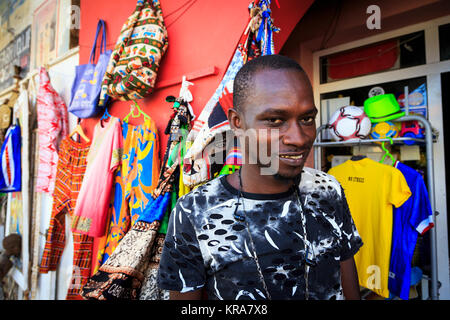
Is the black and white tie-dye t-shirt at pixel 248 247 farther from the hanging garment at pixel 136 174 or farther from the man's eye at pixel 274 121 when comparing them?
the hanging garment at pixel 136 174

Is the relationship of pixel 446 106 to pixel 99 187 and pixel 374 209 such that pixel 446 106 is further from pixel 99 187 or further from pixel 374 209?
pixel 99 187

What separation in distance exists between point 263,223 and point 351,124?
5.42 feet

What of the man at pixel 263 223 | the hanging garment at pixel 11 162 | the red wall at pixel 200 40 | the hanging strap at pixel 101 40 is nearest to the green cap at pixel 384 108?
the red wall at pixel 200 40

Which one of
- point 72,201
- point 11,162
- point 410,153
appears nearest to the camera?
point 410,153

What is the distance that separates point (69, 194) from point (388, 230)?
2.89 metres

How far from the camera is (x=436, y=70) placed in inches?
85.6

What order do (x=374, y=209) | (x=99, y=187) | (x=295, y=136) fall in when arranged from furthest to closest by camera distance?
(x=99, y=187) < (x=374, y=209) < (x=295, y=136)

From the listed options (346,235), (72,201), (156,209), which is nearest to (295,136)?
(346,235)

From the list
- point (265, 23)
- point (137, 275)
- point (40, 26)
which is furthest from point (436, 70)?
point (40, 26)

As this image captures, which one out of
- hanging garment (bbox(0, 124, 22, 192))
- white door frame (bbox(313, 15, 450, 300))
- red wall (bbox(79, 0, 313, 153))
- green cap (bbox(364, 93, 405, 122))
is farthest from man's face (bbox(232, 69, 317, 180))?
hanging garment (bbox(0, 124, 22, 192))

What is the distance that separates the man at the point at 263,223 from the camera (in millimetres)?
801

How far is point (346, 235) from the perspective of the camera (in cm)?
96

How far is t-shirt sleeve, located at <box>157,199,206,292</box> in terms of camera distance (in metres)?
0.83

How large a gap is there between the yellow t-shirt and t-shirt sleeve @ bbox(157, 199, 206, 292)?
5.38 feet
